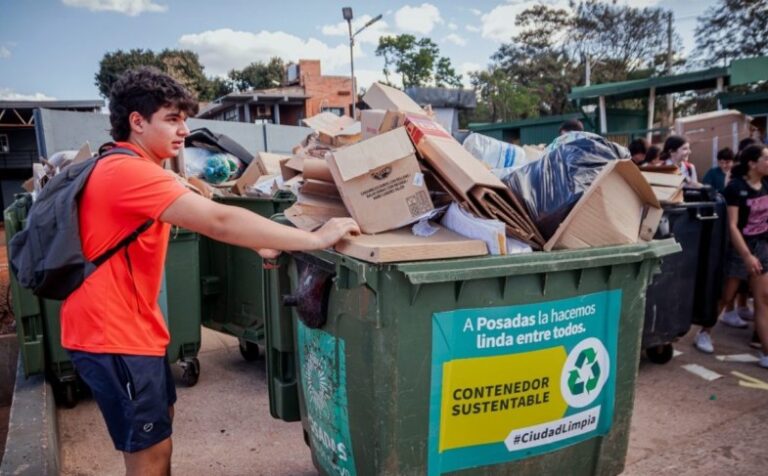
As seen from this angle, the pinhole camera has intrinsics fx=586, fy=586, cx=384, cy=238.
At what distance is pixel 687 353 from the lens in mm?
4891

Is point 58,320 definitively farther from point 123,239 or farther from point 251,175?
point 123,239

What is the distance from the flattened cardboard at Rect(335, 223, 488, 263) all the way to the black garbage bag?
0.43 metres

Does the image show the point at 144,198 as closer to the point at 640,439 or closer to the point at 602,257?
Answer: the point at 602,257

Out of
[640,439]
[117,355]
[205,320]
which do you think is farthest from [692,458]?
[205,320]

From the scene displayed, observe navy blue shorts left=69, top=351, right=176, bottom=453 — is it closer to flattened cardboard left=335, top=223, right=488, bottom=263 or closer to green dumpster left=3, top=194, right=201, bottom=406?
flattened cardboard left=335, top=223, right=488, bottom=263

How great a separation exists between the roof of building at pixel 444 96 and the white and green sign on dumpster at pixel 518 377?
89.0ft

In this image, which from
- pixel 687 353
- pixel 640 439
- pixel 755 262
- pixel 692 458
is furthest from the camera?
pixel 687 353

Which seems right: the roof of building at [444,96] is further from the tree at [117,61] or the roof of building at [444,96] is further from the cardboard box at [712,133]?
the tree at [117,61]

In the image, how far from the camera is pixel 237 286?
4.71m

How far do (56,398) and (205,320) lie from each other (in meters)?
1.23

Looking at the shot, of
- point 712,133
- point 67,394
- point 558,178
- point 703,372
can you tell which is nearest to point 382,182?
point 558,178

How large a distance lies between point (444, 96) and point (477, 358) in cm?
2880

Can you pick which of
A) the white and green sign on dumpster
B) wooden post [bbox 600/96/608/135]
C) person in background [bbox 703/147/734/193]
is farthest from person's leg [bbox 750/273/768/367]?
wooden post [bbox 600/96/608/135]

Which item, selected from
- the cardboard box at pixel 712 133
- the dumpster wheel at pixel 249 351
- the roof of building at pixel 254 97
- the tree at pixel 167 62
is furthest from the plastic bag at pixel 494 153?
the tree at pixel 167 62
